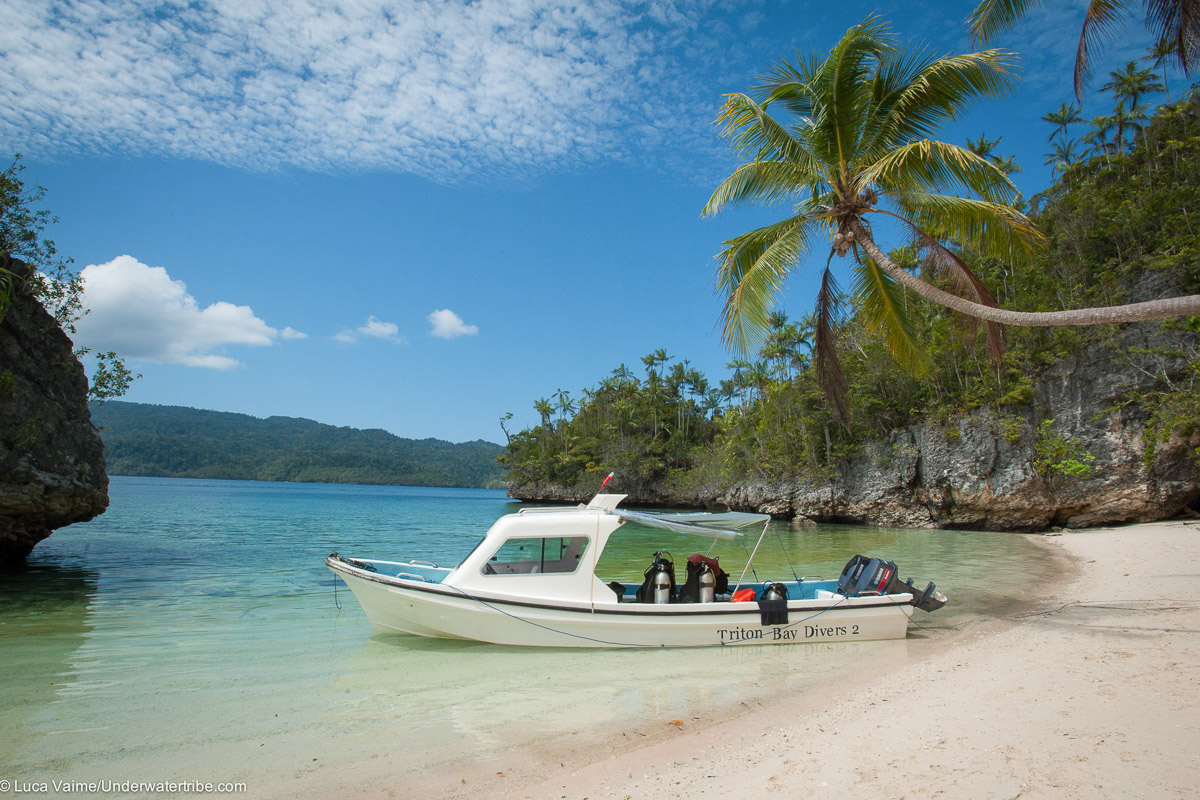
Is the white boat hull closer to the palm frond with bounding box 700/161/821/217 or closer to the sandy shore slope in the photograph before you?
the sandy shore slope

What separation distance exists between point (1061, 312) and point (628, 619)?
6109mm

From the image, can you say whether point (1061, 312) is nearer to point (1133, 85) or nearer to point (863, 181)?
point (863, 181)

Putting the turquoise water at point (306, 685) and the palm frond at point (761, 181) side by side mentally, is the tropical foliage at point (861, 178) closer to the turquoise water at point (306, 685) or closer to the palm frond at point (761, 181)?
the palm frond at point (761, 181)

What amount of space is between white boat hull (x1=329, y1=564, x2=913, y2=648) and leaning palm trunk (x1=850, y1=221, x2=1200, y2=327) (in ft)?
13.6

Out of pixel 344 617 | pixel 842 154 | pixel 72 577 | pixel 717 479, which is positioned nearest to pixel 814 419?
pixel 717 479

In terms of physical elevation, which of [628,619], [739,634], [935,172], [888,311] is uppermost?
[935,172]

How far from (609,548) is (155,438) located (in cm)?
17882

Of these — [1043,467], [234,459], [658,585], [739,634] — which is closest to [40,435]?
[658,585]

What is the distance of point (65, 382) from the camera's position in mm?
15172

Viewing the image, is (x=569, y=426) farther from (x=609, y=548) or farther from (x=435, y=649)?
(x=435, y=649)

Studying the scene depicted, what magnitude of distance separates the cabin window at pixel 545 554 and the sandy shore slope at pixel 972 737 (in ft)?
11.0

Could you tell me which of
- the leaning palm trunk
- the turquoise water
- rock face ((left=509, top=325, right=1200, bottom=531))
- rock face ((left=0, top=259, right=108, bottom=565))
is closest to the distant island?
rock face ((left=509, top=325, right=1200, bottom=531))

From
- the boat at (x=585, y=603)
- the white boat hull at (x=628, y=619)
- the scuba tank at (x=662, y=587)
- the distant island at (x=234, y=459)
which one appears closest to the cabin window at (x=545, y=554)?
the boat at (x=585, y=603)

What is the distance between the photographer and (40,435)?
45.0 feet
